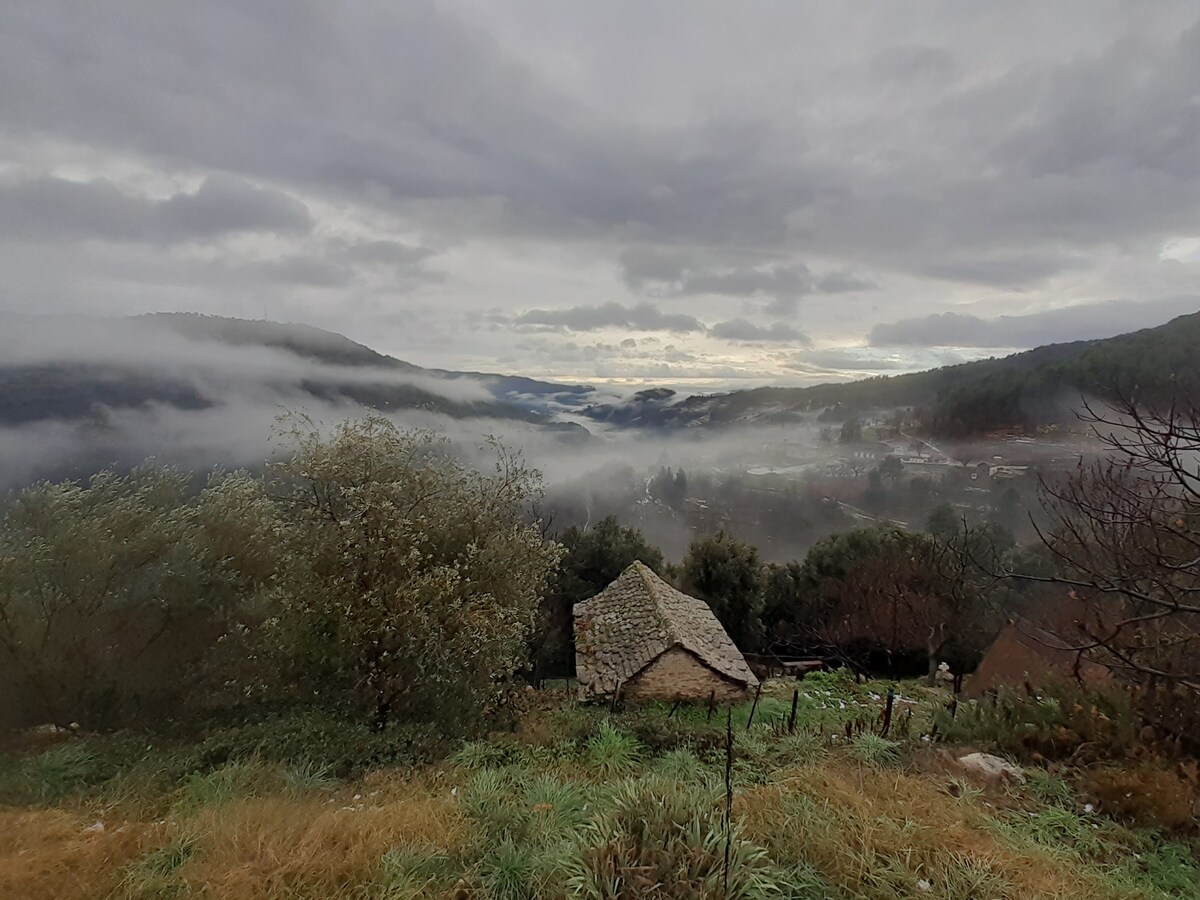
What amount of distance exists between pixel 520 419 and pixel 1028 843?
94.0 meters

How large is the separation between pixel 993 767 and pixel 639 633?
39.7ft

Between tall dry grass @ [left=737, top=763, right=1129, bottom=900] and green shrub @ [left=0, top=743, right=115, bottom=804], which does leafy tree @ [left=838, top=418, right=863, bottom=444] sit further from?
green shrub @ [left=0, top=743, right=115, bottom=804]

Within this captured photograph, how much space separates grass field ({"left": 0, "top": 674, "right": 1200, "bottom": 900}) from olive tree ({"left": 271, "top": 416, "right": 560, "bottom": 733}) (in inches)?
126

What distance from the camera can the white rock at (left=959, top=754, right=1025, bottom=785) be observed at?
667cm

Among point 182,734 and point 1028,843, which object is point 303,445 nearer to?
point 182,734

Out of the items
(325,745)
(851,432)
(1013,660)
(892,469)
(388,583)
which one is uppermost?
(851,432)

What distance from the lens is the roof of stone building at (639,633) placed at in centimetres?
1691

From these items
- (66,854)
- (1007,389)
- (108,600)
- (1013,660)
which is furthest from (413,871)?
(1007,389)

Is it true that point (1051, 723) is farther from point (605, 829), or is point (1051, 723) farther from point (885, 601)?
point (885, 601)

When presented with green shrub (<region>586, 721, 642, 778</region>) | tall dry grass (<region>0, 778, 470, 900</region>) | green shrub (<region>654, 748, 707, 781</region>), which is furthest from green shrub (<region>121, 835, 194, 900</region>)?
green shrub (<region>654, 748, 707, 781</region>)

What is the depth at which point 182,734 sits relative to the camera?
1016cm

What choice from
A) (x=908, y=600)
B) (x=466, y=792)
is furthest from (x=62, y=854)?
(x=908, y=600)

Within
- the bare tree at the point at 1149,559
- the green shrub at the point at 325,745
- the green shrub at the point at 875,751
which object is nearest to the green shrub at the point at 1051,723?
the bare tree at the point at 1149,559

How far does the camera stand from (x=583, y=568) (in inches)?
1197
